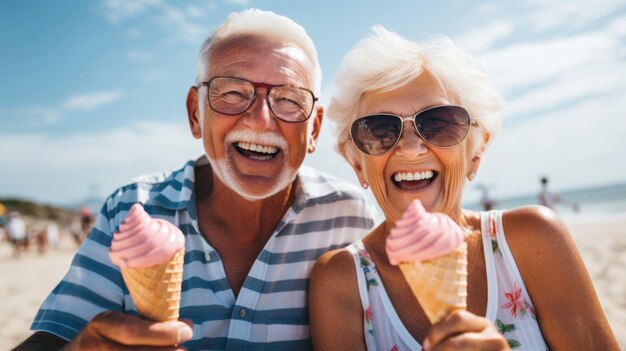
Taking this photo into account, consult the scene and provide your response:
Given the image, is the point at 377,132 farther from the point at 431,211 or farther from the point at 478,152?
the point at 478,152

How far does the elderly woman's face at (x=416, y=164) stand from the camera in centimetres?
253

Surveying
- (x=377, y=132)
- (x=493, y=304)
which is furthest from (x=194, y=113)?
(x=493, y=304)

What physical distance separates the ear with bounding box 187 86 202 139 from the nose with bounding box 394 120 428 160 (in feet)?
4.90

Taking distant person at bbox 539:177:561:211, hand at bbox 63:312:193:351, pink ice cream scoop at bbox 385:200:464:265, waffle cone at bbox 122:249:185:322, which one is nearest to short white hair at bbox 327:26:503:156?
pink ice cream scoop at bbox 385:200:464:265

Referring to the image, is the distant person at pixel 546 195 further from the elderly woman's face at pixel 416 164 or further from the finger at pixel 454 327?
the finger at pixel 454 327

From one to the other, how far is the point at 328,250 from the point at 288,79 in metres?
1.21

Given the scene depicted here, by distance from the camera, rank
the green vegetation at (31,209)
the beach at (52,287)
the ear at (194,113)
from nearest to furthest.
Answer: the ear at (194,113) → the beach at (52,287) → the green vegetation at (31,209)

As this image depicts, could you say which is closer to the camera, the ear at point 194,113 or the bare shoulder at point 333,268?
the bare shoulder at point 333,268

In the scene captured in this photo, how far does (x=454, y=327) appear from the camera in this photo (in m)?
1.55

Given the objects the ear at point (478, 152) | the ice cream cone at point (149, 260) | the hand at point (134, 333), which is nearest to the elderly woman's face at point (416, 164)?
the ear at point (478, 152)

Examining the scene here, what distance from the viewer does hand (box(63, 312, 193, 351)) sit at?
5.29 ft

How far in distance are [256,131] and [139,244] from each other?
1.29 m

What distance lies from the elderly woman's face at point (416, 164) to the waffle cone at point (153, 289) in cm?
134

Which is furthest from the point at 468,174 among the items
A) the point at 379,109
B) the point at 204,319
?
the point at 204,319
